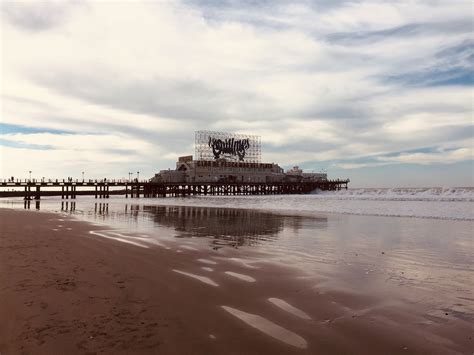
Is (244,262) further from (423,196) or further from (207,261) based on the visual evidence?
(423,196)

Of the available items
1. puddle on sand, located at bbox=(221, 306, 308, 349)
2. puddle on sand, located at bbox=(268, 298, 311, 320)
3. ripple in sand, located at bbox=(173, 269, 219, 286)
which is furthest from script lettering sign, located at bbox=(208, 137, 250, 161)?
puddle on sand, located at bbox=(221, 306, 308, 349)

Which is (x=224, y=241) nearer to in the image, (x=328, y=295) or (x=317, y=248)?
(x=317, y=248)

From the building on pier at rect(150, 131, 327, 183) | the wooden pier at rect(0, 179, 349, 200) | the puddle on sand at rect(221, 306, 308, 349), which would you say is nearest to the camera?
the puddle on sand at rect(221, 306, 308, 349)

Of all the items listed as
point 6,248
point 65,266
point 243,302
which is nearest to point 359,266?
point 243,302

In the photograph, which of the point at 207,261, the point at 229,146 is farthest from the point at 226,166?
the point at 207,261

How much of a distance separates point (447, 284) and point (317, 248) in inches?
151

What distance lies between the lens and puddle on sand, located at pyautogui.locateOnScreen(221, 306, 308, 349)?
3.72 metres

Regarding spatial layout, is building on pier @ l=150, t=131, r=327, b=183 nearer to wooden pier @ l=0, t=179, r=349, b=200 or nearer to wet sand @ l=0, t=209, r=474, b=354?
wooden pier @ l=0, t=179, r=349, b=200

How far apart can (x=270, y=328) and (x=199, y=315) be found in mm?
877

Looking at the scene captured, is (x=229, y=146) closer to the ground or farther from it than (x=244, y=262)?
farther from it

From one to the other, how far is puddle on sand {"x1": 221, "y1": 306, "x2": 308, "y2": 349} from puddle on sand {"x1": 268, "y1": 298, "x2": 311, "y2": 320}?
44 cm

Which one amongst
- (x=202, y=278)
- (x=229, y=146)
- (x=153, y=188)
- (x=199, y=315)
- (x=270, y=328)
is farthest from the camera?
(x=229, y=146)

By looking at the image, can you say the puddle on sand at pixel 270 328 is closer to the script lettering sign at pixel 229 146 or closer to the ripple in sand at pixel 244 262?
the ripple in sand at pixel 244 262

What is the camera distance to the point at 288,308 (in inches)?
187
